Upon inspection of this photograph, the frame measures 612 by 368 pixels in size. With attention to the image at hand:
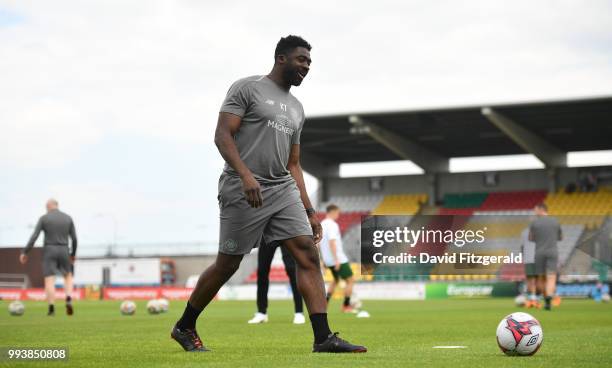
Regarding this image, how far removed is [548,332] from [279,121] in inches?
232

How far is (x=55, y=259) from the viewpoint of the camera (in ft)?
67.5

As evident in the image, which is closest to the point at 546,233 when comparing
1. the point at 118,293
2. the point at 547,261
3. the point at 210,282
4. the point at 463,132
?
the point at 547,261

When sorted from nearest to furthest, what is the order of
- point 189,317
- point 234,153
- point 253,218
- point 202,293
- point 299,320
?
point 234,153
point 253,218
point 202,293
point 189,317
point 299,320

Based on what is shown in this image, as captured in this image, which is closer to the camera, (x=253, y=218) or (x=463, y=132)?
(x=253, y=218)

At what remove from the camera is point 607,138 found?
46469mm

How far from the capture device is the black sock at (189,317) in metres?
9.16

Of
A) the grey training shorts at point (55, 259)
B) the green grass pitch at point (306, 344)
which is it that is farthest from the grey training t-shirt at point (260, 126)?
the grey training shorts at point (55, 259)

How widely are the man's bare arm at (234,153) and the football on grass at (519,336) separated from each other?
7.45 ft

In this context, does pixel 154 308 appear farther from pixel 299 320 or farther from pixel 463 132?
pixel 463 132

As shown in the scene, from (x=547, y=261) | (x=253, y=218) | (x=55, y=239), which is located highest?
(x=253, y=218)

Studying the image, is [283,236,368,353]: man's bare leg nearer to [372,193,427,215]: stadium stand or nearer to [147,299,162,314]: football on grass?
[147,299,162,314]: football on grass

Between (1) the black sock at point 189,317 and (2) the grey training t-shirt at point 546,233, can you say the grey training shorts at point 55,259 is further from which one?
(1) the black sock at point 189,317

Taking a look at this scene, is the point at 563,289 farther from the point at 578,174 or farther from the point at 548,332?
the point at 548,332

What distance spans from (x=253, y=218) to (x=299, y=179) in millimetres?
716
